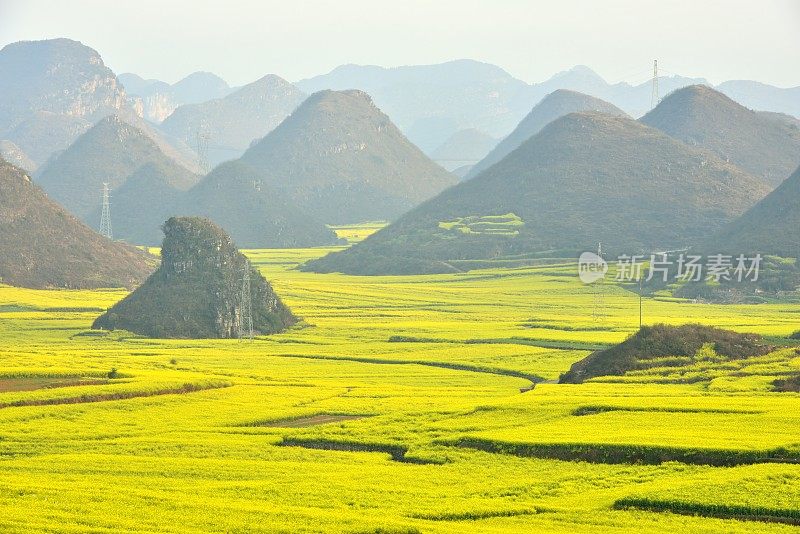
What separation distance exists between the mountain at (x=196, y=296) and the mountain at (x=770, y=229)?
2742 inches

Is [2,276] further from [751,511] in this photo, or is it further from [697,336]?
[751,511]

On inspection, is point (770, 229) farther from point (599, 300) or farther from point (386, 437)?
point (386, 437)

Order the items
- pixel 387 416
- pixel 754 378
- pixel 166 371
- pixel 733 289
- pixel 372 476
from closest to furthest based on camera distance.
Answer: pixel 372 476, pixel 387 416, pixel 754 378, pixel 166 371, pixel 733 289

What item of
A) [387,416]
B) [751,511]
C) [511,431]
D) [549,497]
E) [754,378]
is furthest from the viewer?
[754,378]

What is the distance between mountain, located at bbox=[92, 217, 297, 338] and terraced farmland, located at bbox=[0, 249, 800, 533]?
23.1 ft

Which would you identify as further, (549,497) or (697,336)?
(697,336)

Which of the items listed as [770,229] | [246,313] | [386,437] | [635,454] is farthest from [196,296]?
[770,229]

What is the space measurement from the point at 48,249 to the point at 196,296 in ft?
177

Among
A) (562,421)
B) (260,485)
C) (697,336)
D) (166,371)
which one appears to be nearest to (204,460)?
(260,485)

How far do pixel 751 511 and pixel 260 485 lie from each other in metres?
15.7

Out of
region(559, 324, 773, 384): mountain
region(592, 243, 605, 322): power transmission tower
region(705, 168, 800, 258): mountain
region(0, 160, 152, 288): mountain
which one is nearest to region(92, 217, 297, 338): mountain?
region(592, 243, 605, 322): power transmission tower

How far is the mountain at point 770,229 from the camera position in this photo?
166750mm

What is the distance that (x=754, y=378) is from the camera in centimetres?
7225

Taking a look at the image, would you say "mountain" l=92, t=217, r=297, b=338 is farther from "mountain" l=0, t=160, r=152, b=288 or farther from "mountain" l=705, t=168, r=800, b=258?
"mountain" l=705, t=168, r=800, b=258
